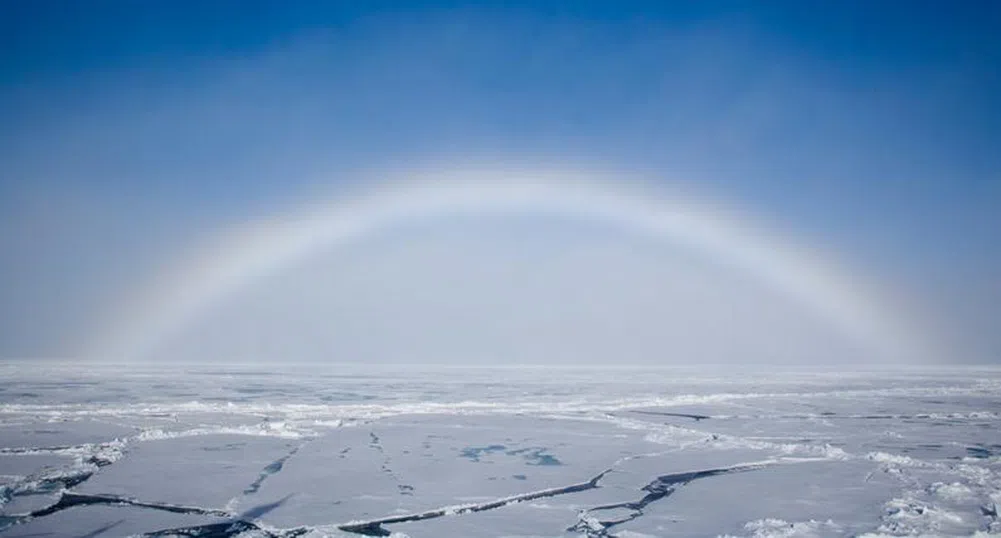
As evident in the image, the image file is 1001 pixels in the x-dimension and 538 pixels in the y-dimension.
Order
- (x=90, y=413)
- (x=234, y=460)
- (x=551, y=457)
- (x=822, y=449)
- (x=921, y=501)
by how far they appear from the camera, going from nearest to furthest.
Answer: (x=921, y=501) → (x=234, y=460) → (x=551, y=457) → (x=822, y=449) → (x=90, y=413)

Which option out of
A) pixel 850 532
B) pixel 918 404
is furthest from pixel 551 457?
pixel 918 404

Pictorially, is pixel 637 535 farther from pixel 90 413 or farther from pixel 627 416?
pixel 90 413

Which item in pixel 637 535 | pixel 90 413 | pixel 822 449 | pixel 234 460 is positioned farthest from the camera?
pixel 90 413

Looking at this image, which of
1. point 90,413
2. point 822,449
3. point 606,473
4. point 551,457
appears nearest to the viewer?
point 606,473

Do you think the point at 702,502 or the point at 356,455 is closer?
the point at 702,502

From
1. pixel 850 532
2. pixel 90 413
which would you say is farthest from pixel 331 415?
pixel 850 532

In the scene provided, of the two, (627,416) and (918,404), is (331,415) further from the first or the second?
(918,404)
